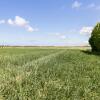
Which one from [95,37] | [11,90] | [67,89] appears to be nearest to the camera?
[11,90]

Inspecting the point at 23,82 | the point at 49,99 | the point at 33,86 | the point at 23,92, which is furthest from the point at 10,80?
the point at 49,99

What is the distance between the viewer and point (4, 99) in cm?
1086

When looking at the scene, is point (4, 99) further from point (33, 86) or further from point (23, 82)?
point (23, 82)

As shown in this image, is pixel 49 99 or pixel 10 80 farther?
pixel 10 80

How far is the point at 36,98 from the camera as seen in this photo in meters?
10.8

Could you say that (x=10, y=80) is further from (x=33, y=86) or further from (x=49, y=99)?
(x=49, y=99)

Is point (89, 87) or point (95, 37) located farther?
point (95, 37)

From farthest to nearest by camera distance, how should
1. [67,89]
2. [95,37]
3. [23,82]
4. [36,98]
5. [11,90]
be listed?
[95,37]
[23,82]
[67,89]
[11,90]
[36,98]

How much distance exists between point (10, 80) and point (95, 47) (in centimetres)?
4884

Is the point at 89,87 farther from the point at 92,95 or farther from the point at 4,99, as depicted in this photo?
the point at 4,99

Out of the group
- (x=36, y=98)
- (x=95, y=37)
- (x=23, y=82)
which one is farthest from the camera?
(x=95, y=37)

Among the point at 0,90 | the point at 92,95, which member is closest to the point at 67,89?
the point at 92,95

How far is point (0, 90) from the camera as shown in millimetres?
12102

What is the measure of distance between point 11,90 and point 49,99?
6.37 ft
